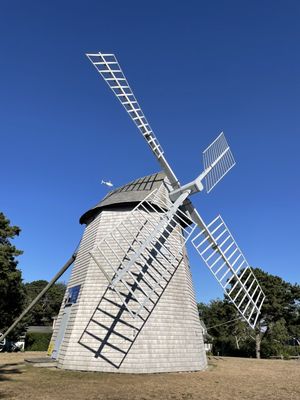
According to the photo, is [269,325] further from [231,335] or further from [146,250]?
[146,250]

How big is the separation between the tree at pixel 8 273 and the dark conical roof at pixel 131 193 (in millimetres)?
7432

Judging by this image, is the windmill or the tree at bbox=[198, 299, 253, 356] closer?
the windmill

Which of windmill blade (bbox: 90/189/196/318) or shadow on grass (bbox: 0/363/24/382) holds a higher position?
windmill blade (bbox: 90/189/196/318)

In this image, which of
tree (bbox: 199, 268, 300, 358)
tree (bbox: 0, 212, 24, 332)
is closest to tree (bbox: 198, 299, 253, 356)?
tree (bbox: 199, 268, 300, 358)

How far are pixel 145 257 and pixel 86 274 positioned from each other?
2627 millimetres

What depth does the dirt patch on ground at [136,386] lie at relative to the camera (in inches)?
375

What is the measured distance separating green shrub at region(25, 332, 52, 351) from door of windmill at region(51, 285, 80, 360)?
63.8 ft

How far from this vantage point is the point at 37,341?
110 feet

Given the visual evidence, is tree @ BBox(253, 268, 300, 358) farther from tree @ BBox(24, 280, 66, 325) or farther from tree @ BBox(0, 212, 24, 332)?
tree @ BBox(24, 280, 66, 325)

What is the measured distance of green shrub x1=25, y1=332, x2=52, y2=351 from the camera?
33.2m

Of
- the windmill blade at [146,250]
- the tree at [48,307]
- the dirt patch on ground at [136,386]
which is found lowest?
the dirt patch on ground at [136,386]

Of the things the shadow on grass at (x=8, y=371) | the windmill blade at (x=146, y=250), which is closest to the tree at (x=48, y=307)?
the shadow on grass at (x=8, y=371)

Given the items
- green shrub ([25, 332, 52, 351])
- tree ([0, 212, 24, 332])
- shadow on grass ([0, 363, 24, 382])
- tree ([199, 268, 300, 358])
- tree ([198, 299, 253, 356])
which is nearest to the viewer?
shadow on grass ([0, 363, 24, 382])

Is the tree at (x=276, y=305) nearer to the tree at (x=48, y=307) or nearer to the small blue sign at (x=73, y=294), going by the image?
the small blue sign at (x=73, y=294)
